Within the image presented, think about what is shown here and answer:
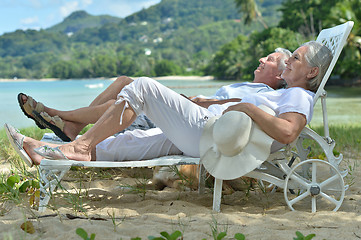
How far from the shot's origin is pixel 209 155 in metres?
2.52

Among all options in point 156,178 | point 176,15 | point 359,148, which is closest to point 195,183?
point 156,178

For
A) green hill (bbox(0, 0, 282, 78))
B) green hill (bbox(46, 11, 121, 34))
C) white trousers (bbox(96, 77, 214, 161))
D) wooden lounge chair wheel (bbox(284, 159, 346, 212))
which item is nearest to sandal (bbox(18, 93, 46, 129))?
white trousers (bbox(96, 77, 214, 161))

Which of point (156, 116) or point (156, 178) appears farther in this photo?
point (156, 178)

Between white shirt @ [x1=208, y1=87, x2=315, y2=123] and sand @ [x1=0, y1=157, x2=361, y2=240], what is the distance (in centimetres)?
59

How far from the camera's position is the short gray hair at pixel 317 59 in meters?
2.74

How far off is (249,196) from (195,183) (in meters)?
0.40

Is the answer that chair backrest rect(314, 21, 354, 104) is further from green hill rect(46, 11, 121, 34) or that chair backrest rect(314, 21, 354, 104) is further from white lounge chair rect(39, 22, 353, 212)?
green hill rect(46, 11, 121, 34)

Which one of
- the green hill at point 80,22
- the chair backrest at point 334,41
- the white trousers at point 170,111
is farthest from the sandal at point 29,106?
the green hill at point 80,22

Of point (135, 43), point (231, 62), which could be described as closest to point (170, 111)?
point (231, 62)

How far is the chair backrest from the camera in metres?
2.71

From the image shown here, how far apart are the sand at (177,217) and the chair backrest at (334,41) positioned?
2.47 feet

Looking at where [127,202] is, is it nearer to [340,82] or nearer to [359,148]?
[359,148]

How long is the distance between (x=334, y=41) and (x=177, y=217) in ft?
5.16

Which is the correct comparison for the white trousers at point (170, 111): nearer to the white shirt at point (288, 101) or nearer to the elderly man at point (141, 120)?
the elderly man at point (141, 120)
